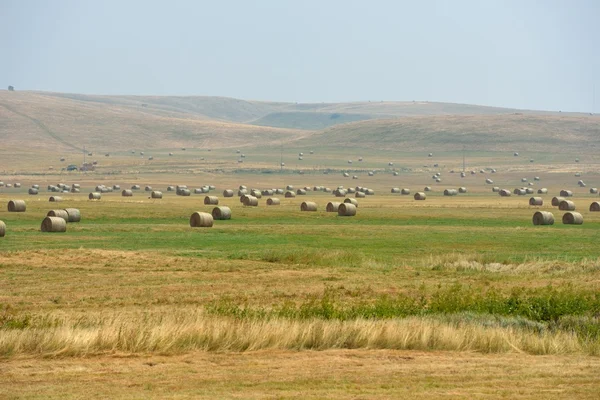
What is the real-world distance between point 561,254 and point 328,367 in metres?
26.2

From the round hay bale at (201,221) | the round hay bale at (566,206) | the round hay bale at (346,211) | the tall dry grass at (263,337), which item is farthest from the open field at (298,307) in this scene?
the round hay bale at (566,206)

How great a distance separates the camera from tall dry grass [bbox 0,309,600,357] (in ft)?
66.2

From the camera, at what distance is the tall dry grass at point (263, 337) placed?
20.2m

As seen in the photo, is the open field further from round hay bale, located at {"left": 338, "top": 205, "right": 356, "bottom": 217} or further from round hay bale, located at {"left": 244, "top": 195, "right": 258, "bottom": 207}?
round hay bale, located at {"left": 244, "top": 195, "right": 258, "bottom": 207}

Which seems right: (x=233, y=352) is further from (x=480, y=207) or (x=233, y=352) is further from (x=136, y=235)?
(x=480, y=207)

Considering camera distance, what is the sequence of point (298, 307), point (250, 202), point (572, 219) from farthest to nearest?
point (250, 202) < point (572, 219) < point (298, 307)

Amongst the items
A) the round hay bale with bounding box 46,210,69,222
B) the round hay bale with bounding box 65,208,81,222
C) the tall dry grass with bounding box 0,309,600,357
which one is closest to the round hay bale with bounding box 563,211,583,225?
the round hay bale with bounding box 65,208,81,222

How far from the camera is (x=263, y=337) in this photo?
21.2 meters

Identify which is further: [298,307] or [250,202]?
[250,202]

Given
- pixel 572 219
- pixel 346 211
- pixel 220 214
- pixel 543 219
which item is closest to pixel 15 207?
pixel 220 214

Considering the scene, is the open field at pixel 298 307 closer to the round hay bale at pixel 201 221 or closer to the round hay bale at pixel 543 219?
the round hay bale at pixel 201 221

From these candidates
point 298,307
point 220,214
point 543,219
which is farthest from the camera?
point 220,214

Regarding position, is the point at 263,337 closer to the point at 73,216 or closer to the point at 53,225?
the point at 53,225

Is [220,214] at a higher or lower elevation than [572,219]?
lower
